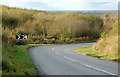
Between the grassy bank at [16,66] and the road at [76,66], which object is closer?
the grassy bank at [16,66]

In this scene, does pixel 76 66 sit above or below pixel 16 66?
below

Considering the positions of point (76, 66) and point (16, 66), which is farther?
point (76, 66)

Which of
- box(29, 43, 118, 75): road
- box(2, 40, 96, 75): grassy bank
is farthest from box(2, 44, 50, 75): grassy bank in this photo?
box(29, 43, 118, 75): road

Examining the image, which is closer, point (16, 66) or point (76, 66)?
point (16, 66)

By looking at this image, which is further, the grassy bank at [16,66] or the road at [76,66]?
the road at [76,66]

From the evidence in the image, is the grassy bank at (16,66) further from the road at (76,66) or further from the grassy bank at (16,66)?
the road at (76,66)

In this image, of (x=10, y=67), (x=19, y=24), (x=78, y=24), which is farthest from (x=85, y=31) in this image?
(x=10, y=67)

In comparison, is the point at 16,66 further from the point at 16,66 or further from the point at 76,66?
the point at 76,66

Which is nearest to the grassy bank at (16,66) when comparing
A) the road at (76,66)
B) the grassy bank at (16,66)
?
the grassy bank at (16,66)

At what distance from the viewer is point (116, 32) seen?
22828mm

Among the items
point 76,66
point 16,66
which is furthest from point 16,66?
point 76,66

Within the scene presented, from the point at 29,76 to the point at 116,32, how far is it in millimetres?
14766

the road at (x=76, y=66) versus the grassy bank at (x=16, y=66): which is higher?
the grassy bank at (x=16, y=66)

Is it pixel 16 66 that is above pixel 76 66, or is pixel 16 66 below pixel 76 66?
above
